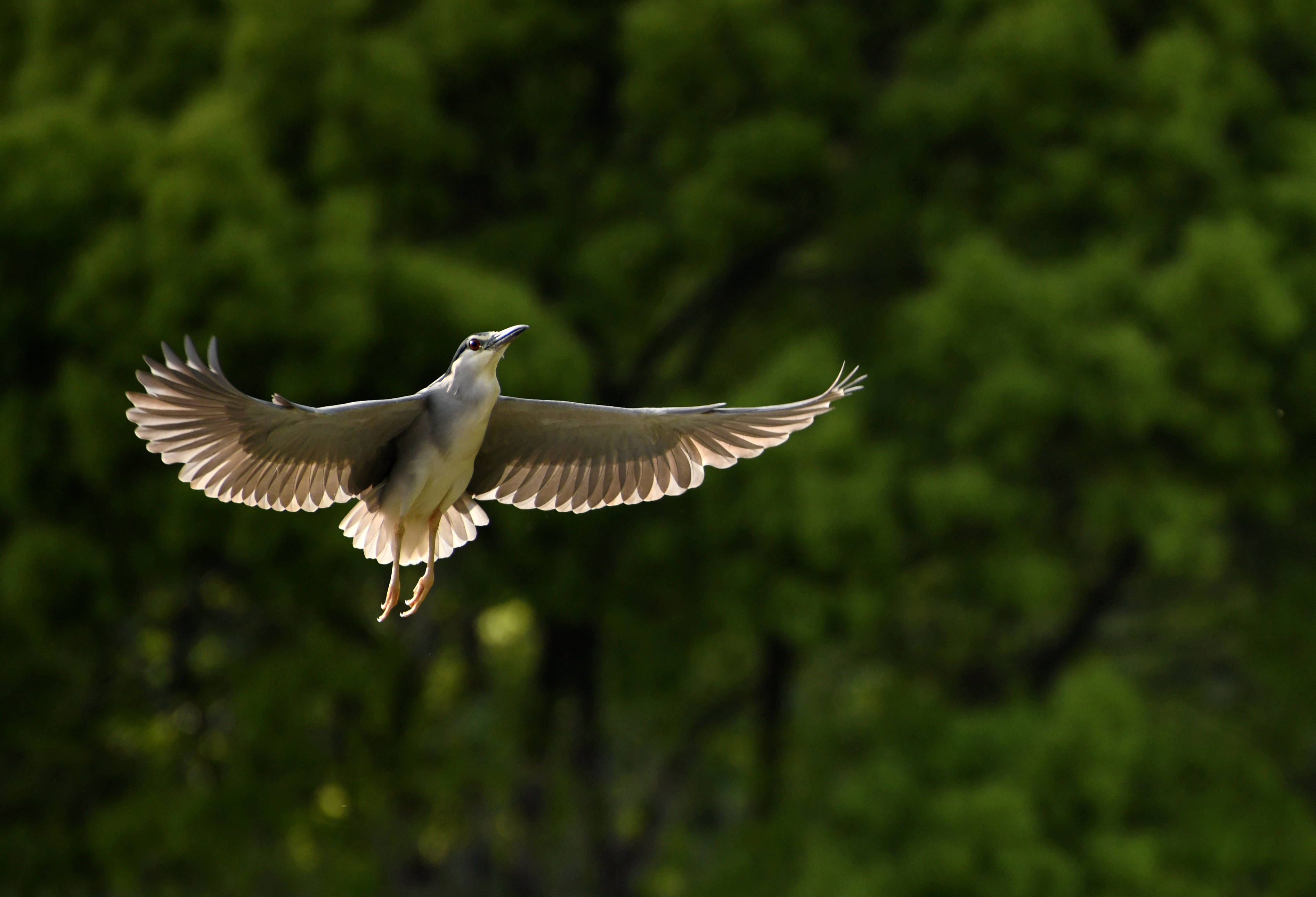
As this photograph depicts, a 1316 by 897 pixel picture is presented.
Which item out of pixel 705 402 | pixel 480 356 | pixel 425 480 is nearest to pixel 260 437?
pixel 425 480

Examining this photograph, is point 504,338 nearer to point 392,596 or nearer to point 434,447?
point 434,447

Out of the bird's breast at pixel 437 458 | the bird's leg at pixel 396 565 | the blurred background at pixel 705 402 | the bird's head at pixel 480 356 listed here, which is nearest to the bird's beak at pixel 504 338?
the bird's head at pixel 480 356

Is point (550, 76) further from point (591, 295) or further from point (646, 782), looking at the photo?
point (646, 782)

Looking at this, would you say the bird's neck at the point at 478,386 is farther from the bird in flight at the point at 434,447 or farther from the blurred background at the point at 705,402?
the blurred background at the point at 705,402

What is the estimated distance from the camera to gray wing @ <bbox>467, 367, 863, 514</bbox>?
166 inches

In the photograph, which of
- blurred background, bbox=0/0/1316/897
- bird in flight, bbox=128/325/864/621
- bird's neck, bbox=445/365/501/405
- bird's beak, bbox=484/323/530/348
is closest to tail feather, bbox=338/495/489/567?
bird in flight, bbox=128/325/864/621

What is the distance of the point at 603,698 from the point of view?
10211 millimetres

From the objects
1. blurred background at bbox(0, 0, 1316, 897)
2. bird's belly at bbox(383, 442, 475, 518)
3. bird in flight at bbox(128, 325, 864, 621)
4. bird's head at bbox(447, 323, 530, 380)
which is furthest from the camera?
blurred background at bbox(0, 0, 1316, 897)

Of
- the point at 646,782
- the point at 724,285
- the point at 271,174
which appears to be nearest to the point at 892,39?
the point at 724,285

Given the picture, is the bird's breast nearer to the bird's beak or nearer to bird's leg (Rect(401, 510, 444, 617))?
bird's leg (Rect(401, 510, 444, 617))

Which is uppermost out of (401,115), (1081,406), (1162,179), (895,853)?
(401,115)

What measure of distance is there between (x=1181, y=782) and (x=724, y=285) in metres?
3.39

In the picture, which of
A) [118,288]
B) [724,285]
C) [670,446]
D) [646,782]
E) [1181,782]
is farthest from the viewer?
[646,782]

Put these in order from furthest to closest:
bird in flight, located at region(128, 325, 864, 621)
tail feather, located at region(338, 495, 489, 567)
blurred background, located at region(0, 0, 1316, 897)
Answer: blurred background, located at region(0, 0, 1316, 897)
tail feather, located at region(338, 495, 489, 567)
bird in flight, located at region(128, 325, 864, 621)
